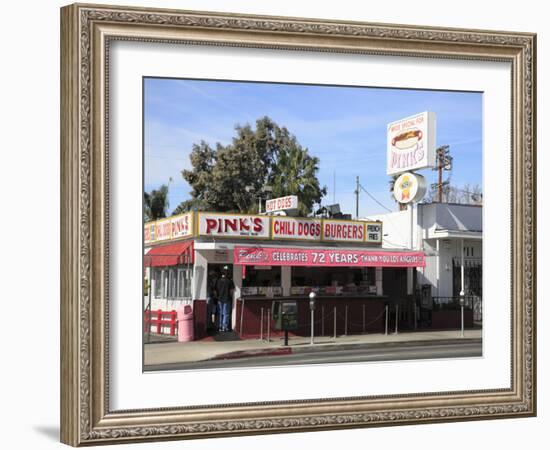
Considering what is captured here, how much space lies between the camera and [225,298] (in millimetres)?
18547

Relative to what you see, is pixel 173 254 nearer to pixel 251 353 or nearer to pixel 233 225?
pixel 233 225

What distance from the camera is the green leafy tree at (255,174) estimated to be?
75.2 feet

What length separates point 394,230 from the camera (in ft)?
73.6

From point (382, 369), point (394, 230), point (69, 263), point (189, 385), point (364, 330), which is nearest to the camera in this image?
point (69, 263)

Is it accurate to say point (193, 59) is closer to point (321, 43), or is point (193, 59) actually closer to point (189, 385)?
point (321, 43)

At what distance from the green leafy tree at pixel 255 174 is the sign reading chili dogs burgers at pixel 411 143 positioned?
508 centimetres

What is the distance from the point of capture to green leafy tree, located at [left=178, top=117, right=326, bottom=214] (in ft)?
75.2

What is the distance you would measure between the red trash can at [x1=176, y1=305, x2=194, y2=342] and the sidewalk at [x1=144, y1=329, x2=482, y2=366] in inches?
7.9

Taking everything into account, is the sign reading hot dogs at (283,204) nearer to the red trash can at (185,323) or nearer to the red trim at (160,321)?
the red trash can at (185,323)

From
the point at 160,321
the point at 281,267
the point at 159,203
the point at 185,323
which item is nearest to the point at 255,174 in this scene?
the point at 281,267

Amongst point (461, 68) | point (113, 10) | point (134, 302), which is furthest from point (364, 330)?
point (113, 10)

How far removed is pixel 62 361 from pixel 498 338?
557 cm

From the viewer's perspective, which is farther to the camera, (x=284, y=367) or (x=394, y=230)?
(x=394, y=230)


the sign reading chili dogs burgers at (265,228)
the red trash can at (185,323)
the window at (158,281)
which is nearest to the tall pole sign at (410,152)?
the sign reading chili dogs burgers at (265,228)
